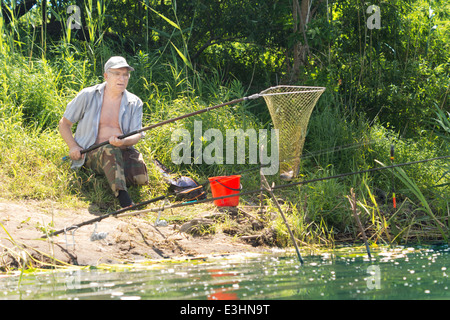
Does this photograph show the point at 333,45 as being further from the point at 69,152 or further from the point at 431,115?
the point at 69,152

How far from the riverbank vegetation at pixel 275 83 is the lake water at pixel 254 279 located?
37.1 inches

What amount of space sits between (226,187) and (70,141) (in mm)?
1817

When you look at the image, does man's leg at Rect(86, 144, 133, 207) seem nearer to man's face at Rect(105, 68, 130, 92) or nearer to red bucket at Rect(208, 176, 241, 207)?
man's face at Rect(105, 68, 130, 92)

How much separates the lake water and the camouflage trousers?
1483mm

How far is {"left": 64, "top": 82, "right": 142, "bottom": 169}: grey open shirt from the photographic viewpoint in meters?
6.54

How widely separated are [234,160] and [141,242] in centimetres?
226

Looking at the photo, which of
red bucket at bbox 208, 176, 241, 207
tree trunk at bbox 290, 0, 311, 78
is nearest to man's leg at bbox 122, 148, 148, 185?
red bucket at bbox 208, 176, 241, 207

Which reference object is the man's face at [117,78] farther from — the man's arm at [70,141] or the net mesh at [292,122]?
the net mesh at [292,122]

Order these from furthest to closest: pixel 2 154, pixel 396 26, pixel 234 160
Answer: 1. pixel 396 26
2. pixel 234 160
3. pixel 2 154

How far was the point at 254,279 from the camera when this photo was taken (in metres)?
4.14

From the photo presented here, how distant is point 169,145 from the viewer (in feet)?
24.6

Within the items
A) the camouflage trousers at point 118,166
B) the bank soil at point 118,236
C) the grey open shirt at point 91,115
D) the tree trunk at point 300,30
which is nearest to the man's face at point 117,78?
the grey open shirt at point 91,115

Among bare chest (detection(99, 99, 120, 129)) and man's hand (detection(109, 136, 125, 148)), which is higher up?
bare chest (detection(99, 99, 120, 129))
